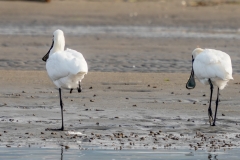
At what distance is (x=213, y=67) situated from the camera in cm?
984

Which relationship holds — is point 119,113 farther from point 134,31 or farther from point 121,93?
point 134,31

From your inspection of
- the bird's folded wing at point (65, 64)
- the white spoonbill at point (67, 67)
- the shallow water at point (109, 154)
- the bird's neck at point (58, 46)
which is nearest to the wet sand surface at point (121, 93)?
the shallow water at point (109, 154)

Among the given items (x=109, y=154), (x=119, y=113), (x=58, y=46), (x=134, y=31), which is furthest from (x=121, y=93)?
(x=134, y=31)

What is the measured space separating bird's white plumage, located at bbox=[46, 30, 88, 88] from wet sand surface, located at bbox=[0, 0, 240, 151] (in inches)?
23.8

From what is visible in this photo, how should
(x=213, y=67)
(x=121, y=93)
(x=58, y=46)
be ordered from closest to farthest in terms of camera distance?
1. (x=213, y=67)
2. (x=58, y=46)
3. (x=121, y=93)

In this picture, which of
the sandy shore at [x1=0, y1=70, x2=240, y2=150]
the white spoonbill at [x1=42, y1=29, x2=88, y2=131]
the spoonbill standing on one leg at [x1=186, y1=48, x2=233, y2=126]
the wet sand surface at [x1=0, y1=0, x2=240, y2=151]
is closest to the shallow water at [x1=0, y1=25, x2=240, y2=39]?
the wet sand surface at [x1=0, y1=0, x2=240, y2=151]

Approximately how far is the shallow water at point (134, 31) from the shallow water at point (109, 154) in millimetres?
15161

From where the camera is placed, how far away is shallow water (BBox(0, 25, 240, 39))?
2372 centimetres

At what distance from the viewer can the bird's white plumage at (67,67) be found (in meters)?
9.38

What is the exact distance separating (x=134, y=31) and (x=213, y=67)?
51.3ft

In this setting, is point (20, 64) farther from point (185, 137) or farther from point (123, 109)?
point (185, 137)

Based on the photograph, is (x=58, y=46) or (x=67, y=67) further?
(x=58, y=46)

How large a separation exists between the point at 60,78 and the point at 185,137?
1.97 meters

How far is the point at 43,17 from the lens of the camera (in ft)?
96.9
